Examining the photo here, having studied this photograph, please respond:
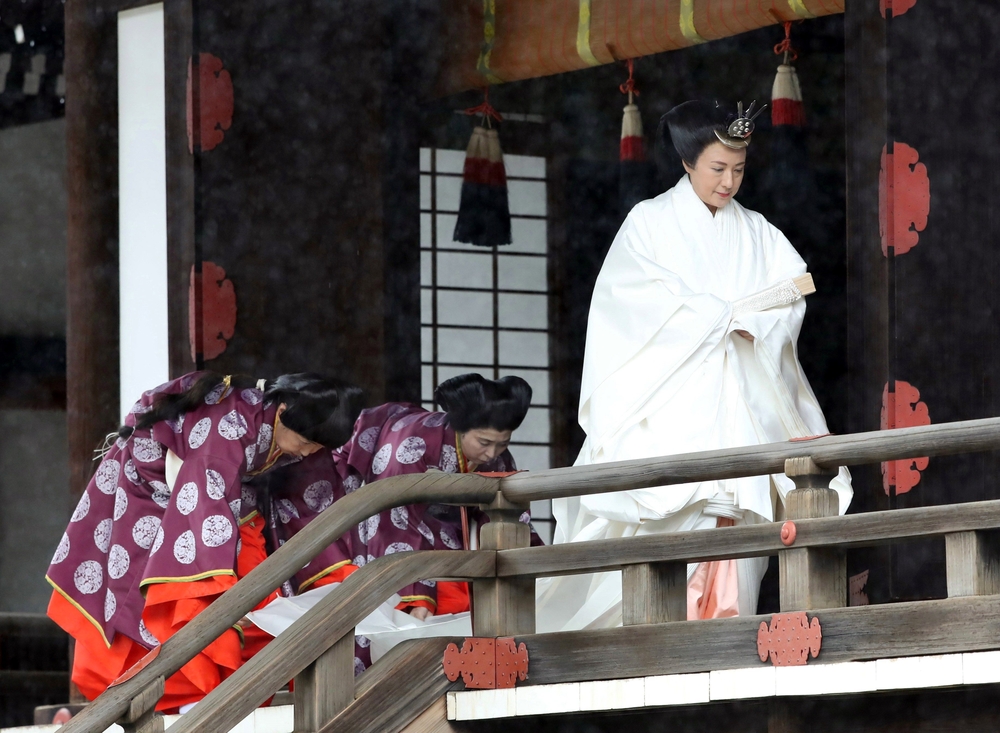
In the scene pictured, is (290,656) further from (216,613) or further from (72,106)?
(72,106)

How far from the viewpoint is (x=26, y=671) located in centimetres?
873

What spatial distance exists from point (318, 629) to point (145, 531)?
1483 mm

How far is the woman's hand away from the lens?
251 inches

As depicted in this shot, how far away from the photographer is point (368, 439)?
6969 millimetres

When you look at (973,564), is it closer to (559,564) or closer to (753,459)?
(753,459)

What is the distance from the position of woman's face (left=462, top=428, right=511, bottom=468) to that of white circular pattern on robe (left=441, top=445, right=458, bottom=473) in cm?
4

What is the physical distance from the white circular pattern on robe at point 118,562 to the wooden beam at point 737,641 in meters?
1.67

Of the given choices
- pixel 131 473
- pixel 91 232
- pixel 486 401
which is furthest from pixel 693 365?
pixel 91 232

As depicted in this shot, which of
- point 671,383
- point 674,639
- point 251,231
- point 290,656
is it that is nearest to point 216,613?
point 290,656

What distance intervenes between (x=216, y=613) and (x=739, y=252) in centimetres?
228

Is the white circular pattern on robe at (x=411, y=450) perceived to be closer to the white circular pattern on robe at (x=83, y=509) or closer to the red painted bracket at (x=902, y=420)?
the white circular pattern on robe at (x=83, y=509)

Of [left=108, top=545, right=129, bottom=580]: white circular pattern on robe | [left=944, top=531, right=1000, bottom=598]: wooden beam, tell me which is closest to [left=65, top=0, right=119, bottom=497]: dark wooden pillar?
[left=108, top=545, right=129, bottom=580]: white circular pattern on robe

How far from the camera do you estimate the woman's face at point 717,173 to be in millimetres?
6285

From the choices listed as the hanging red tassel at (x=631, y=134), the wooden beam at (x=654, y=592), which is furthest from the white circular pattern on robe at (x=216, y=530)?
the hanging red tassel at (x=631, y=134)
